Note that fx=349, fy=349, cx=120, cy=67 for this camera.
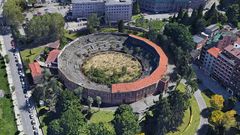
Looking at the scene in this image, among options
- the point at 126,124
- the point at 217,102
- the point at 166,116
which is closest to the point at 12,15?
the point at 126,124

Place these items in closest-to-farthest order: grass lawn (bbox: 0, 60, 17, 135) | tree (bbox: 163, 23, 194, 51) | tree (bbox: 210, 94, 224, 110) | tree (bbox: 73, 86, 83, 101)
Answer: grass lawn (bbox: 0, 60, 17, 135), tree (bbox: 210, 94, 224, 110), tree (bbox: 73, 86, 83, 101), tree (bbox: 163, 23, 194, 51)

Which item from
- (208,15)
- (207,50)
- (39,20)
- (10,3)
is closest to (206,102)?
(207,50)

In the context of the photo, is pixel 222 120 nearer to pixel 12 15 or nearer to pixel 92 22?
pixel 92 22

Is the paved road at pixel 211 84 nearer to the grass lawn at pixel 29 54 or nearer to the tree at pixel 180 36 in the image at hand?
the tree at pixel 180 36

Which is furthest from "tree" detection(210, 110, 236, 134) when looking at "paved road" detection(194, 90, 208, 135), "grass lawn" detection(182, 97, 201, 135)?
→ "grass lawn" detection(182, 97, 201, 135)

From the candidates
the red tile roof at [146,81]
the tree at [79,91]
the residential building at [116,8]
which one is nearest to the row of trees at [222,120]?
the red tile roof at [146,81]

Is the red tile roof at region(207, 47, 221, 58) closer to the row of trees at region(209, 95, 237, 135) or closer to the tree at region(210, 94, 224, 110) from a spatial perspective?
the tree at region(210, 94, 224, 110)
